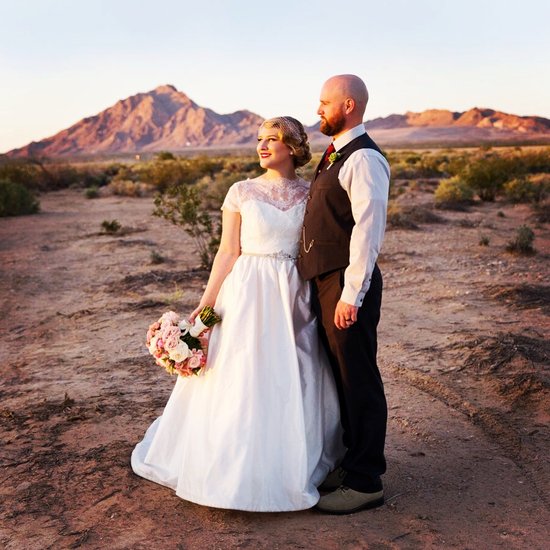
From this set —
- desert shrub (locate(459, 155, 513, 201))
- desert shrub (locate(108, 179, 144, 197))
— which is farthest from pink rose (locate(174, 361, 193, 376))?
desert shrub (locate(108, 179, 144, 197))

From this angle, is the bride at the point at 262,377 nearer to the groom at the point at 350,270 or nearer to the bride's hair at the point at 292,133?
the bride's hair at the point at 292,133

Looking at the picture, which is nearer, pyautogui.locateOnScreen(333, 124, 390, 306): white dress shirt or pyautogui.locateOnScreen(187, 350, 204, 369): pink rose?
pyautogui.locateOnScreen(333, 124, 390, 306): white dress shirt

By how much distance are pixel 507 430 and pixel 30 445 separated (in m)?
3.35

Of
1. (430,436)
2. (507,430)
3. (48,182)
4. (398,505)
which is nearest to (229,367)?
(398,505)

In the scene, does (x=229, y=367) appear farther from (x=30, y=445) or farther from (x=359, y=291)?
(x=30, y=445)

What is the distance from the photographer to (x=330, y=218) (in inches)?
142

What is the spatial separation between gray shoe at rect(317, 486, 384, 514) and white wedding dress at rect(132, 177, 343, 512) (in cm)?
7

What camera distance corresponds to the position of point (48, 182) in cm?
3475

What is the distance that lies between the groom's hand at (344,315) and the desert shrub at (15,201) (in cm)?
1986

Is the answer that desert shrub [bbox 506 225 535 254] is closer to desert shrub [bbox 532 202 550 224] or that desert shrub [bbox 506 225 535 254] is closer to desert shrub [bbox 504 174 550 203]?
desert shrub [bbox 532 202 550 224]

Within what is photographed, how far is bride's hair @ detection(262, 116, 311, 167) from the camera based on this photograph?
3.86m

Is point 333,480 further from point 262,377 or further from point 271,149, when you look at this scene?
point 271,149

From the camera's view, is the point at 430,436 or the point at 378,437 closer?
the point at 378,437

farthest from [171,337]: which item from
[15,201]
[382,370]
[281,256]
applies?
[15,201]
